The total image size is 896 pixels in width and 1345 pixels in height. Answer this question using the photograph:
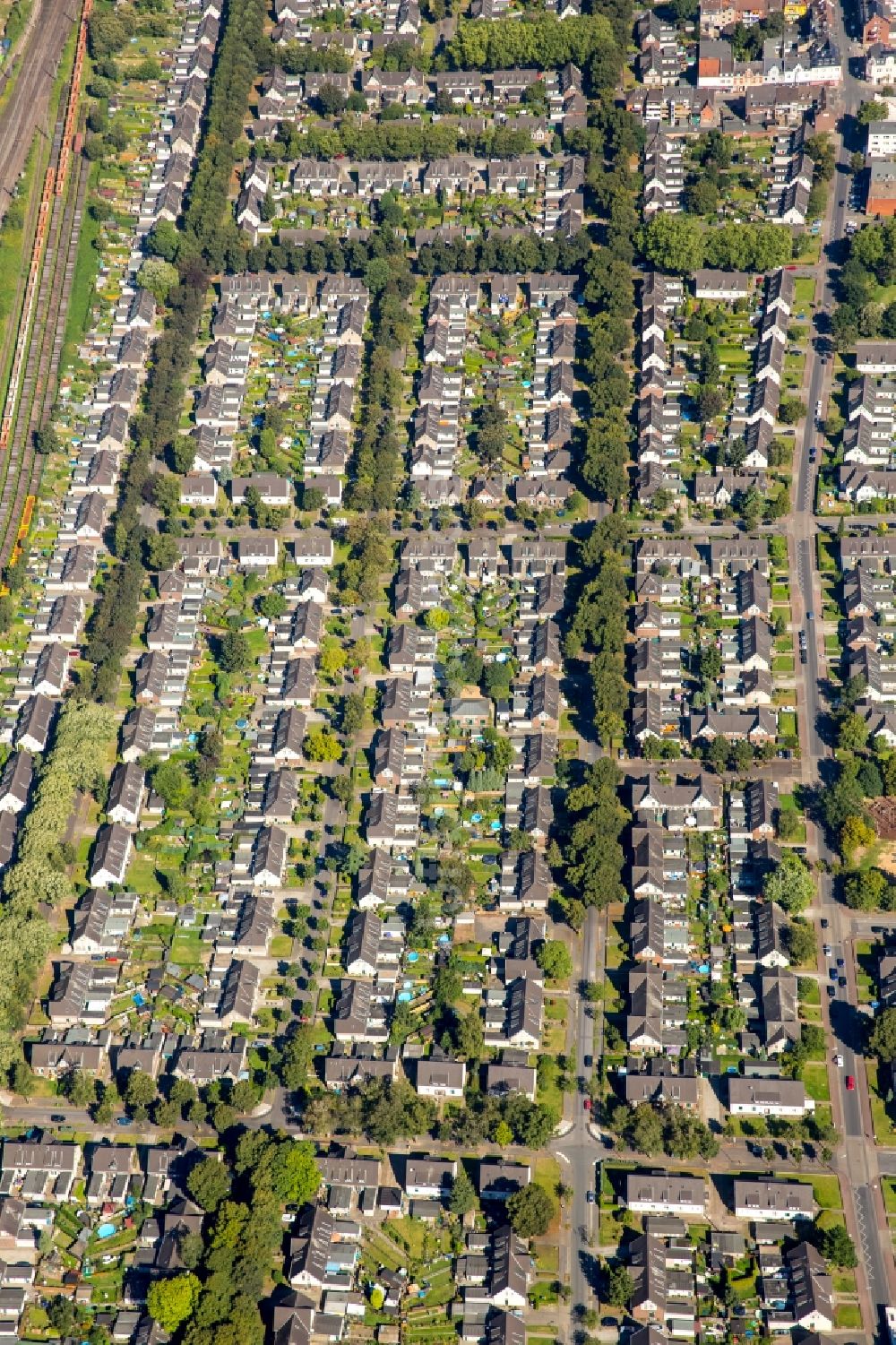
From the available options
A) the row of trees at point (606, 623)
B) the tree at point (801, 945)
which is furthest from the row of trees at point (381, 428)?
the tree at point (801, 945)

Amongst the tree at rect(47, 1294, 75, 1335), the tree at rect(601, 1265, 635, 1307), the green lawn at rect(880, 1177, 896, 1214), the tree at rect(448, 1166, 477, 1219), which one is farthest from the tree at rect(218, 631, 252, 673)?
the green lawn at rect(880, 1177, 896, 1214)

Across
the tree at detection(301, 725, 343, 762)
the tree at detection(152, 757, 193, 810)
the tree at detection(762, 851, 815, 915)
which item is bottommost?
the tree at detection(762, 851, 815, 915)

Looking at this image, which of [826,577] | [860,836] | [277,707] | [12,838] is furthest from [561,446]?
[12,838]

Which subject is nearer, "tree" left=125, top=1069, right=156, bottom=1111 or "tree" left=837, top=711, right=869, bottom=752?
"tree" left=125, top=1069, right=156, bottom=1111

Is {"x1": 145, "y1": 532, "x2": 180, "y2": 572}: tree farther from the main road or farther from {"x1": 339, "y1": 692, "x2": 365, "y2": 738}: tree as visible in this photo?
the main road

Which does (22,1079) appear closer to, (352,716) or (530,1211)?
(530,1211)

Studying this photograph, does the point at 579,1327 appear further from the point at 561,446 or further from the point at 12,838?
the point at 561,446
